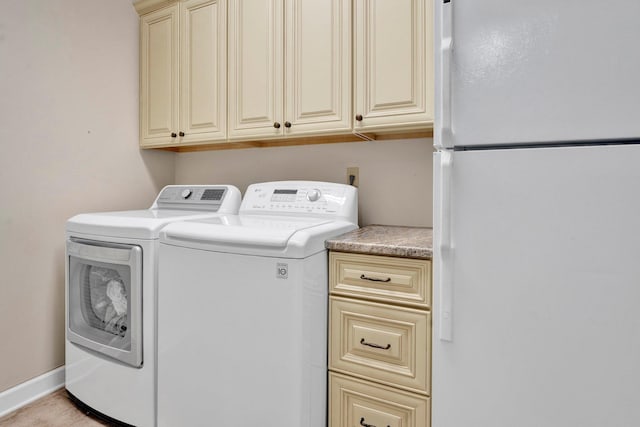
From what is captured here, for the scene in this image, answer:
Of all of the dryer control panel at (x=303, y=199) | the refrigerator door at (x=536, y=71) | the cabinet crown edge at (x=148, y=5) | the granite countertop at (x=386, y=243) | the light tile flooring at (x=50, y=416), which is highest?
the cabinet crown edge at (x=148, y=5)

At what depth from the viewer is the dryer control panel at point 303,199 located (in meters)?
1.79

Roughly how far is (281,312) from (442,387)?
1.91 feet

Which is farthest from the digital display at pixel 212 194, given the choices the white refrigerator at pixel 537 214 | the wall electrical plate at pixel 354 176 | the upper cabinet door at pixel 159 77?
the white refrigerator at pixel 537 214

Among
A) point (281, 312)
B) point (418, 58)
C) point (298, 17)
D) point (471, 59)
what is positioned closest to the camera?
point (471, 59)

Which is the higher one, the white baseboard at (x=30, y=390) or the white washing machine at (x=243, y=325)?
the white washing machine at (x=243, y=325)

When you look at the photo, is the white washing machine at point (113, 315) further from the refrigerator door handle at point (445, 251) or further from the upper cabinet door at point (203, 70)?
the refrigerator door handle at point (445, 251)

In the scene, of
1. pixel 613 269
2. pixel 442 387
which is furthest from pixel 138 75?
pixel 613 269

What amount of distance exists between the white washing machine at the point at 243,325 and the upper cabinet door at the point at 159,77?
3.59ft

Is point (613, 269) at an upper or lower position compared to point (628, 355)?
upper

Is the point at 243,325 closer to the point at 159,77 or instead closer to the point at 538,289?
the point at 538,289

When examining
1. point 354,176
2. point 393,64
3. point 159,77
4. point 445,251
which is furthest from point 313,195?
point 159,77

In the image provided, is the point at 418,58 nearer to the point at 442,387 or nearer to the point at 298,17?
the point at 298,17

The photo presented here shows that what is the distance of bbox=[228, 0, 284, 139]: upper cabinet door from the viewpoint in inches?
74.9

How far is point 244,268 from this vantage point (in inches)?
51.4
